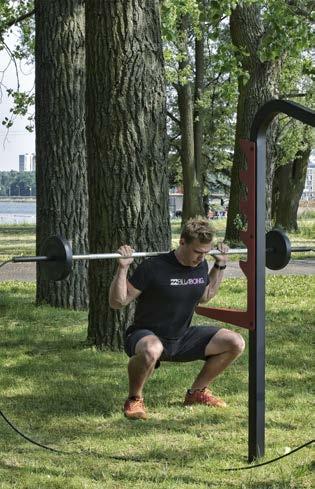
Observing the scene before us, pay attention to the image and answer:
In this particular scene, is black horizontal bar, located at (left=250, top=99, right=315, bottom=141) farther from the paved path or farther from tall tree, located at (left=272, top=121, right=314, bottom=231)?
tall tree, located at (left=272, top=121, right=314, bottom=231)

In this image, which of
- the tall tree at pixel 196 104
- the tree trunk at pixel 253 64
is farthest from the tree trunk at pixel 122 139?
the tree trunk at pixel 253 64

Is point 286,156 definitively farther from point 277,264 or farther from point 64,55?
point 277,264

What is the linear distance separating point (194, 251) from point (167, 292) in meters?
0.31

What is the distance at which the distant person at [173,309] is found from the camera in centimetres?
555

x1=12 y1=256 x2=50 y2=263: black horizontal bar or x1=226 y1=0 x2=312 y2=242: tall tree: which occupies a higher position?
x1=226 y1=0 x2=312 y2=242: tall tree

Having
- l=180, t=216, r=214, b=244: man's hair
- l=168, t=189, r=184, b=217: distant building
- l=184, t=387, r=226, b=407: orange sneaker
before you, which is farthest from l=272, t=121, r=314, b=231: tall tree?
l=180, t=216, r=214, b=244: man's hair

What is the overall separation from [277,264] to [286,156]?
32.3 meters

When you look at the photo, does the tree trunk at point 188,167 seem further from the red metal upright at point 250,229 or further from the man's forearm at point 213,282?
the red metal upright at point 250,229

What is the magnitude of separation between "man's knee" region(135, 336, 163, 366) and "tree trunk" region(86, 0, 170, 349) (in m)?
2.14

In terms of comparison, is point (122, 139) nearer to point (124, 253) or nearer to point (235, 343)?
point (235, 343)

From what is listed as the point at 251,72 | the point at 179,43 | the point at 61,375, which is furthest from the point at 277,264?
the point at 179,43

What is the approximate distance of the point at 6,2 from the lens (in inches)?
622

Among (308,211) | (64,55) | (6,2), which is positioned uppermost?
(6,2)

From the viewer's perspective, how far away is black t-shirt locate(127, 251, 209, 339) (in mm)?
5613
